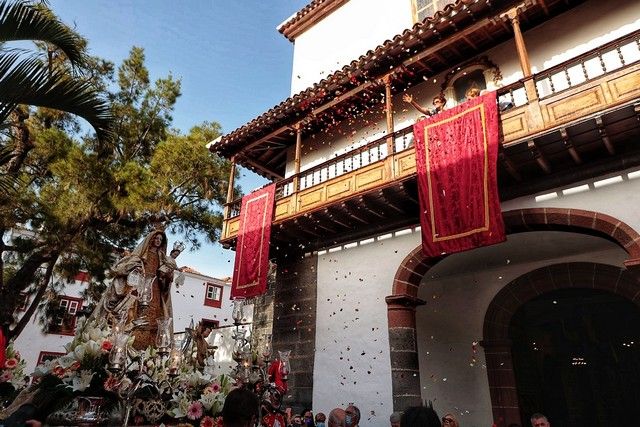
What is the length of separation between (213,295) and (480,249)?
21.5 m

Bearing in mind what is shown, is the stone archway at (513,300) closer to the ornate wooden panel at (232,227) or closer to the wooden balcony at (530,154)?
the wooden balcony at (530,154)

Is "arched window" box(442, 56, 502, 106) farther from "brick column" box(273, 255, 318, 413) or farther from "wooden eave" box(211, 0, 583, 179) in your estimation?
"brick column" box(273, 255, 318, 413)

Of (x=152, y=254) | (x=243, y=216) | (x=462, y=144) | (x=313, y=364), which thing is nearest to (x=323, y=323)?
(x=313, y=364)

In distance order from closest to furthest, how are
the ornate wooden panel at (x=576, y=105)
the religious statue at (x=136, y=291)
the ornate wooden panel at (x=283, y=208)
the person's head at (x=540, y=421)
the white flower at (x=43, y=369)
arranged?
the white flower at (x=43, y=369) < the person's head at (x=540, y=421) < the religious statue at (x=136, y=291) < the ornate wooden panel at (x=576, y=105) < the ornate wooden panel at (x=283, y=208)

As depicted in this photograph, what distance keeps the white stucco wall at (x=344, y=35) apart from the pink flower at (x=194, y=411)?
34.5ft

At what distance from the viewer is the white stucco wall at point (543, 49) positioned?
7.25 m

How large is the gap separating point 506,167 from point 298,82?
863 cm

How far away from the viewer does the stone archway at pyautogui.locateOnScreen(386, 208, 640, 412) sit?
607cm

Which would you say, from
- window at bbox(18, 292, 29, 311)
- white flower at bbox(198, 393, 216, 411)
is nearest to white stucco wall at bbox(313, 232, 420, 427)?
white flower at bbox(198, 393, 216, 411)

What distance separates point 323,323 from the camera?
9.03 metres

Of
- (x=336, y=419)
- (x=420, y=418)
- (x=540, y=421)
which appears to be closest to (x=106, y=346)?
(x=336, y=419)

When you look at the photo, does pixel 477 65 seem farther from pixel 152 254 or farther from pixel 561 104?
pixel 152 254

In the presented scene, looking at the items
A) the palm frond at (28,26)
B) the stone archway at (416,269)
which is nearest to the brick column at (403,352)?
the stone archway at (416,269)

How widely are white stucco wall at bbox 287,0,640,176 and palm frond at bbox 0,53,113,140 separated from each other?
679cm
